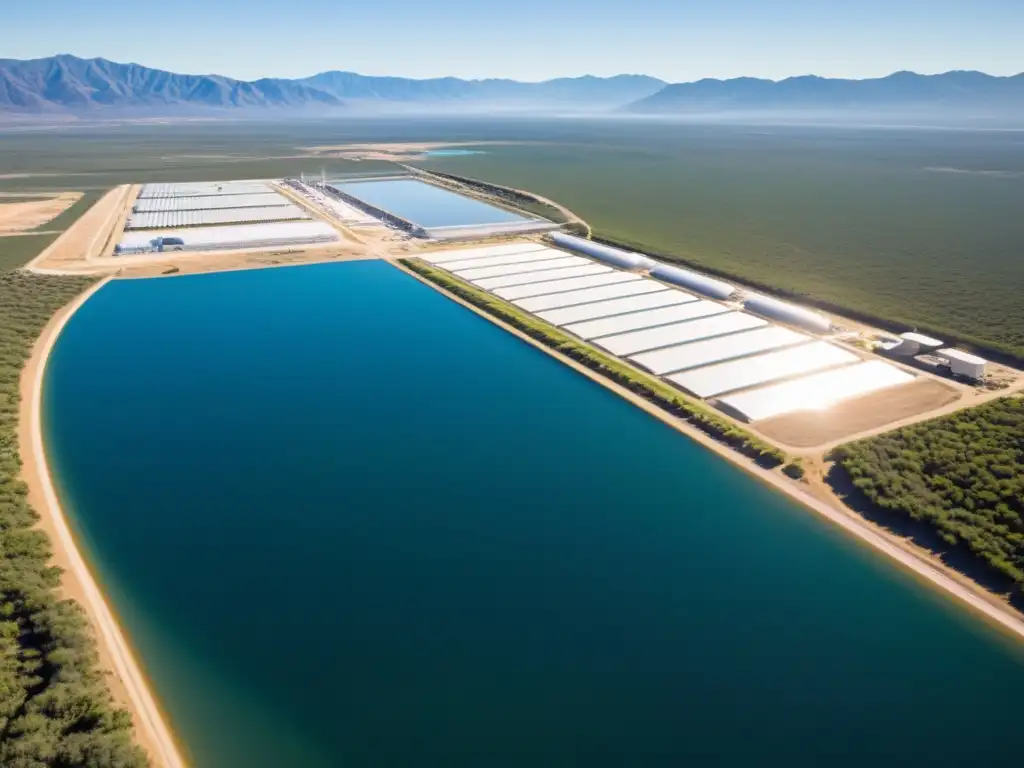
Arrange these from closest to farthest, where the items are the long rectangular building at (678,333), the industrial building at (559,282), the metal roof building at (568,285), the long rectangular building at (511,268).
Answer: the long rectangular building at (678,333) → the metal roof building at (568,285) → the industrial building at (559,282) → the long rectangular building at (511,268)

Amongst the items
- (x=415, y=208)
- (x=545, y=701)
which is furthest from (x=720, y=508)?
(x=415, y=208)

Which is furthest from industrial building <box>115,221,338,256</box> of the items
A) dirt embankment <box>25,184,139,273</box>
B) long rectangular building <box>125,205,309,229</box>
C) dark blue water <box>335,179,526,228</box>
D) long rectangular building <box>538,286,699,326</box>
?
long rectangular building <box>538,286,699,326</box>

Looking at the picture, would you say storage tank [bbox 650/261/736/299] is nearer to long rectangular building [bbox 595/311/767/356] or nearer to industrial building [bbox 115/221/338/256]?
long rectangular building [bbox 595/311/767/356]

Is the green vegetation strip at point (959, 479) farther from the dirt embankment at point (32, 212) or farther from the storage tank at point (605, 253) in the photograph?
the dirt embankment at point (32, 212)

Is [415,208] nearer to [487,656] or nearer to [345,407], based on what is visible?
[345,407]

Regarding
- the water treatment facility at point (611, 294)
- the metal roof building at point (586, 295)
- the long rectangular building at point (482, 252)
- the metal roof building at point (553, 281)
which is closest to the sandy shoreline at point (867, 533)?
the water treatment facility at point (611, 294)
